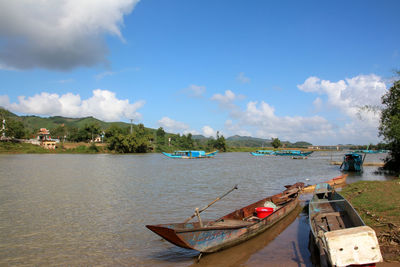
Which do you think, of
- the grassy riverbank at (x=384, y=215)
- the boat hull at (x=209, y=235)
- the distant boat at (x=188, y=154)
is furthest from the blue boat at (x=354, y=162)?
the distant boat at (x=188, y=154)

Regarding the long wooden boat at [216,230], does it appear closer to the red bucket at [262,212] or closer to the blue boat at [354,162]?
the red bucket at [262,212]

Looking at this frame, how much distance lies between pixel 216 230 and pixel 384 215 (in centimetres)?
526

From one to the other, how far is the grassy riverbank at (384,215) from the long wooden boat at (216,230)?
261 centimetres

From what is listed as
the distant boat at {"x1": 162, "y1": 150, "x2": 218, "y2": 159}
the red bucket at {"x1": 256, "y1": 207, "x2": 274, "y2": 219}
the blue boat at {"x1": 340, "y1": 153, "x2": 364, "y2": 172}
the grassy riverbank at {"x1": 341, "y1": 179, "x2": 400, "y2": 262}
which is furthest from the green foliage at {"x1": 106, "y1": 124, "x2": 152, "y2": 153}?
the red bucket at {"x1": 256, "y1": 207, "x2": 274, "y2": 219}

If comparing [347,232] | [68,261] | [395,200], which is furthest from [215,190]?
[347,232]

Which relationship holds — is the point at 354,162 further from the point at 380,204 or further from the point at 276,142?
the point at 276,142

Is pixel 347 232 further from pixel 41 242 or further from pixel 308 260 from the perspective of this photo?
pixel 41 242

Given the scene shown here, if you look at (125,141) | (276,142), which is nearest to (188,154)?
(125,141)

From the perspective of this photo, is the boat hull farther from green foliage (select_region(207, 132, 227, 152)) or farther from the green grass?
green foliage (select_region(207, 132, 227, 152))

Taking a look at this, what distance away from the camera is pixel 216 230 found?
20.8 feet

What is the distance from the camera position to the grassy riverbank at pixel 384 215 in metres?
5.89

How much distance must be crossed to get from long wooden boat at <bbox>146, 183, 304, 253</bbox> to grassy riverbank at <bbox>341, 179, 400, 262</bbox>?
8.55ft

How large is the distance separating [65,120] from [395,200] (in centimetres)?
21071

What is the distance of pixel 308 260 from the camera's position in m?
6.62
